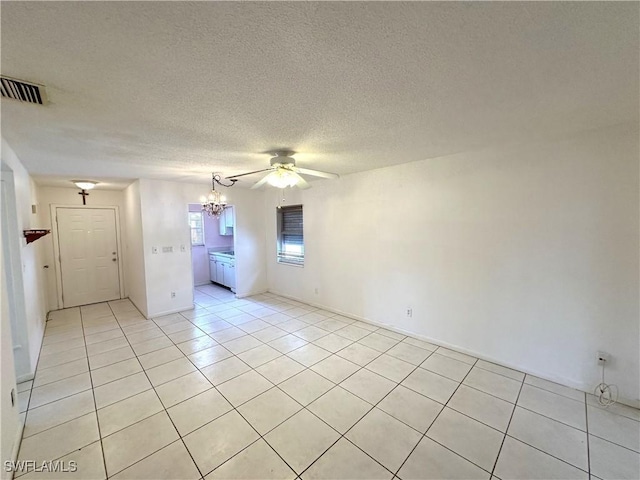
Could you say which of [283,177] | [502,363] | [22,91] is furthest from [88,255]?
[502,363]

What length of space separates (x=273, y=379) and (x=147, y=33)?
2.81 meters

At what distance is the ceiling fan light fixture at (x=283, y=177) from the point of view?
106 inches

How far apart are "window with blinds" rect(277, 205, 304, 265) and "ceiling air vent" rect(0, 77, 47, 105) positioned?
3883 mm

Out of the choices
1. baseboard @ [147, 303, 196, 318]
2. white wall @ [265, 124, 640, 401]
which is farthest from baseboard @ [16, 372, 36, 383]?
white wall @ [265, 124, 640, 401]

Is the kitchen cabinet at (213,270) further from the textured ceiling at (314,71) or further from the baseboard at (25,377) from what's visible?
the textured ceiling at (314,71)

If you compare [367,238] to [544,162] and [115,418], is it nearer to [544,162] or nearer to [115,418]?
[544,162]

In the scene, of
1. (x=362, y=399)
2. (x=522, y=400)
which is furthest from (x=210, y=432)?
(x=522, y=400)

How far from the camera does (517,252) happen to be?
271cm

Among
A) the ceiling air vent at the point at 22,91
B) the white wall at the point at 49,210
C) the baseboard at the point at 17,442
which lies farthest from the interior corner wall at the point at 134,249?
the ceiling air vent at the point at 22,91

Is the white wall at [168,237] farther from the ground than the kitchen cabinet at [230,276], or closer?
farther from the ground

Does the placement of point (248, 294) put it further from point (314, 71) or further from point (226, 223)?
point (314, 71)

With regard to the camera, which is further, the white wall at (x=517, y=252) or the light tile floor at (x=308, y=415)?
the white wall at (x=517, y=252)

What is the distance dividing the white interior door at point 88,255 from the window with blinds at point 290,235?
3611 mm

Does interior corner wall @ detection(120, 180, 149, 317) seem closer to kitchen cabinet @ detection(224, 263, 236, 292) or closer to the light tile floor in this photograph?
the light tile floor
